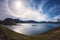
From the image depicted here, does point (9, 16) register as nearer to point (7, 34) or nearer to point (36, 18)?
point (7, 34)

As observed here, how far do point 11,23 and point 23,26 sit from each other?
19 cm

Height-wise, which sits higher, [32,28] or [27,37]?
[32,28]

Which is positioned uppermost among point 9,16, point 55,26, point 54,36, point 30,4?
point 30,4

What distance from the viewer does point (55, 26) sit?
7.61 ft

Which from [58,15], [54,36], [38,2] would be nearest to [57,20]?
[58,15]

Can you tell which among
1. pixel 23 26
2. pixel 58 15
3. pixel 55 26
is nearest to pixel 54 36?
pixel 55 26

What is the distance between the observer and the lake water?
2.30 m

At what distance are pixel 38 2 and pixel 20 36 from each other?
0.60 m

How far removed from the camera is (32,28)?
7.56ft

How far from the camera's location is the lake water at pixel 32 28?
7.55 ft

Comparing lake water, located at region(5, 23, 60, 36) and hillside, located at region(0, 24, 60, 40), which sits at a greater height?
lake water, located at region(5, 23, 60, 36)

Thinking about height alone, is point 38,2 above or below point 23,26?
above

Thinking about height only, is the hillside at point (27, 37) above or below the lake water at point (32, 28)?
below

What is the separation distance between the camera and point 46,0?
2.35m
